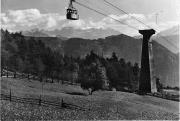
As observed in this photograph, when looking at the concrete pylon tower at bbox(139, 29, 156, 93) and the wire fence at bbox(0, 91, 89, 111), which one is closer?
the wire fence at bbox(0, 91, 89, 111)

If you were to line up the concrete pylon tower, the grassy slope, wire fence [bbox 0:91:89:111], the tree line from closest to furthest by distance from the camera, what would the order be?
the grassy slope
wire fence [bbox 0:91:89:111]
the tree line
the concrete pylon tower

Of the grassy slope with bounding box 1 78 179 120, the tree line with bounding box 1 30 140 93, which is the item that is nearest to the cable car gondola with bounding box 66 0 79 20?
the grassy slope with bounding box 1 78 179 120

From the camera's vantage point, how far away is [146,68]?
38.0 m

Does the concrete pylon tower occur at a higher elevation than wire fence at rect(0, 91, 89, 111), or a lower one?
higher

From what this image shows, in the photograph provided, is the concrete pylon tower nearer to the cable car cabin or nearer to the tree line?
the tree line

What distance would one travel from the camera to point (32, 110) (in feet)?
64.7

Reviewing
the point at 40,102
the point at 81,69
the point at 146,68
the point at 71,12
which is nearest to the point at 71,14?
the point at 71,12

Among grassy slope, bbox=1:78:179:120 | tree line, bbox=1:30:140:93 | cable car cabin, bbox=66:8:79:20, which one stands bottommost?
grassy slope, bbox=1:78:179:120

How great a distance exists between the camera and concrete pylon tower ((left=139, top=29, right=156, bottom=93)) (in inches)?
1467

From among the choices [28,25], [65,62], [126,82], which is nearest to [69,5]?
[28,25]

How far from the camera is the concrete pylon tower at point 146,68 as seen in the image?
122 feet

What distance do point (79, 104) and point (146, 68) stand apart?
17716mm

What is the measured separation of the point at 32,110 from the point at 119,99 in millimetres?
8719

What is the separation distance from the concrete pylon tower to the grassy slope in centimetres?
823
